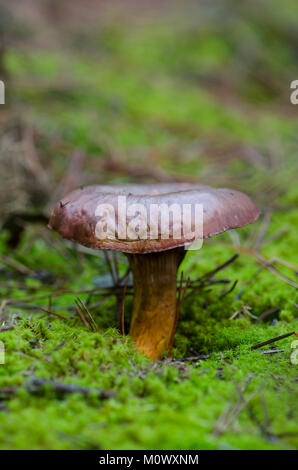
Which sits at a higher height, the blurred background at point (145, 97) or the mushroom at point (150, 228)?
the blurred background at point (145, 97)

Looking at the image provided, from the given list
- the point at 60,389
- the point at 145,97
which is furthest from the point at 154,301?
the point at 145,97

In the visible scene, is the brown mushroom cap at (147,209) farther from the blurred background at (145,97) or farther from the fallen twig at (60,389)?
the blurred background at (145,97)

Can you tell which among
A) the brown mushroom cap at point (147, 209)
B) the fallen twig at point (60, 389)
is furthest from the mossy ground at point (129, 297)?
the brown mushroom cap at point (147, 209)

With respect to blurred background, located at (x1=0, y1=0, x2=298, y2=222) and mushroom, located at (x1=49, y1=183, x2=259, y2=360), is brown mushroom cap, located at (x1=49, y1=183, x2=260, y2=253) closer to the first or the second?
mushroom, located at (x1=49, y1=183, x2=259, y2=360)

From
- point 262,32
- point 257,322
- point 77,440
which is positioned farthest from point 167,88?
point 77,440

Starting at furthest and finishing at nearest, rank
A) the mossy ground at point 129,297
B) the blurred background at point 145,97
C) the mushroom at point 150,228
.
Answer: the blurred background at point 145,97
the mushroom at point 150,228
the mossy ground at point 129,297

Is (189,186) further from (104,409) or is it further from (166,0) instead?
(166,0)

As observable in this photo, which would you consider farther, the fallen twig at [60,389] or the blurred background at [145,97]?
the blurred background at [145,97]

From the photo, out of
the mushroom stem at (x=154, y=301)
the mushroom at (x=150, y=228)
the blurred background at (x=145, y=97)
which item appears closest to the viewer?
the mushroom at (x=150, y=228)
